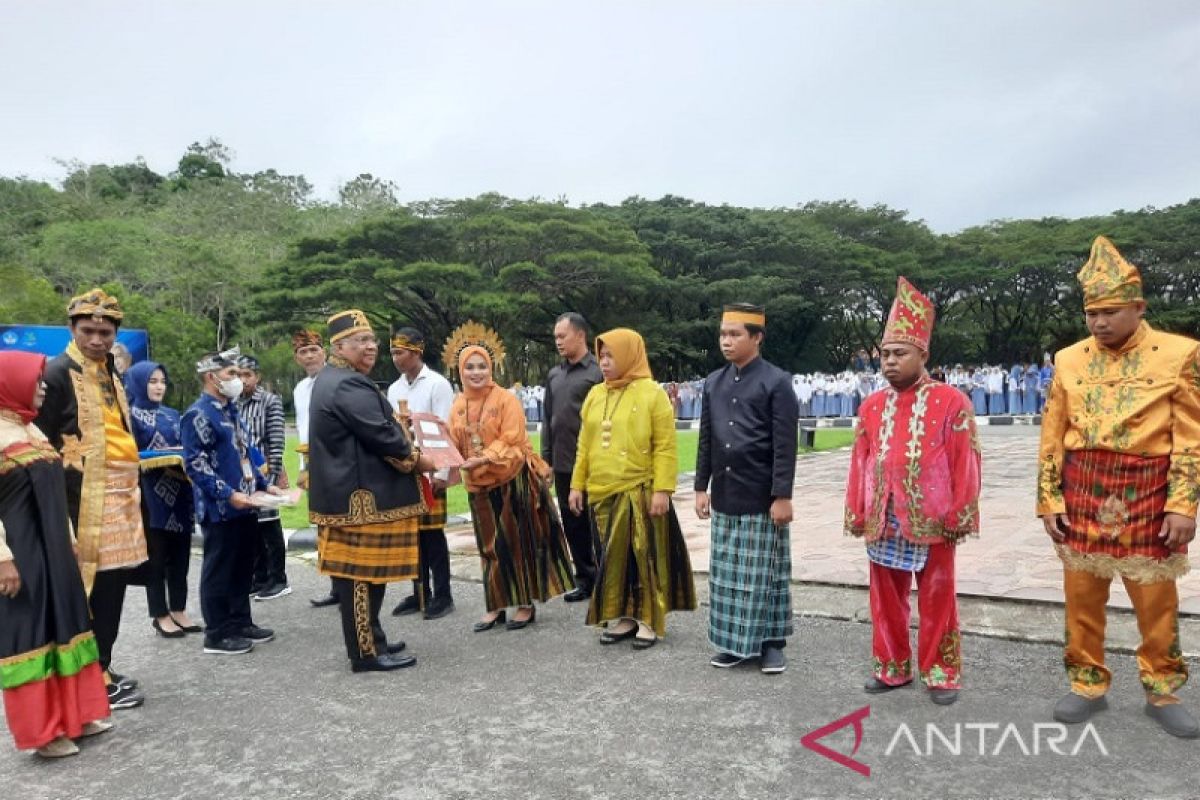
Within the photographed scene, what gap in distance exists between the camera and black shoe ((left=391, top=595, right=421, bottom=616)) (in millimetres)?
5430

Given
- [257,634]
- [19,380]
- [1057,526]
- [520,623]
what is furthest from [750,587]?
[19,380]

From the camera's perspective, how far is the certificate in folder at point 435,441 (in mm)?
4887

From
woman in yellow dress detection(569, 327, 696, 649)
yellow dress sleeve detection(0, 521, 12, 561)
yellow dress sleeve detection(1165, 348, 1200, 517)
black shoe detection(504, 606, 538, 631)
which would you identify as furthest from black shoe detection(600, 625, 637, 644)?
yellow dress sleeve detection(0, 521, 12, 561)

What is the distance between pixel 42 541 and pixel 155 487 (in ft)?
5.52

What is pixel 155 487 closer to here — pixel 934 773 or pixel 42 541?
pixel 42 541

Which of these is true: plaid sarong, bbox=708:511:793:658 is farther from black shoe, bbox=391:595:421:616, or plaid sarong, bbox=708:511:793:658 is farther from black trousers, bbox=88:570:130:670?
black trousers, bbox=88:570:130:670

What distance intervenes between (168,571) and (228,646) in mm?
885

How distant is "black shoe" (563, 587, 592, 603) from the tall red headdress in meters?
2.76

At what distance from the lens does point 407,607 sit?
5.46 metres

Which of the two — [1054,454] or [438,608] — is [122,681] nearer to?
[438,608]

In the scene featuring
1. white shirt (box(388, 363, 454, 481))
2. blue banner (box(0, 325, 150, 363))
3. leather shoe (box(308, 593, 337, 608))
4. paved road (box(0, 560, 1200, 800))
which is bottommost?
paved road (box(0, 560, 1200, 800))

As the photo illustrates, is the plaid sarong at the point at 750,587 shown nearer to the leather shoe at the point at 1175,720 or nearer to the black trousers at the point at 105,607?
the leather shoe at the point at 1175,720

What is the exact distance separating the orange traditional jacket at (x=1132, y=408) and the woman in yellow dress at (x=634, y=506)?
1773mm

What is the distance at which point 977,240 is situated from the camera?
40.1 m
